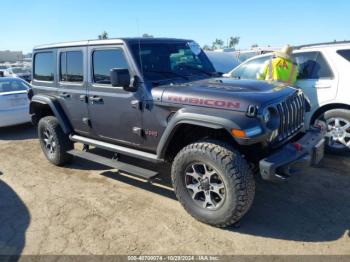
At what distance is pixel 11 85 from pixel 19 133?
1.44m

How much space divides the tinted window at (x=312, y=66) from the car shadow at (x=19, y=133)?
20.0ft

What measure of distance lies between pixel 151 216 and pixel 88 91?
6.59 ft

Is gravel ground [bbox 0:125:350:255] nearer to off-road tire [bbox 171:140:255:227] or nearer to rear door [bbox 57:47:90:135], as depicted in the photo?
off-road tire [bbox 171:140:255:227]

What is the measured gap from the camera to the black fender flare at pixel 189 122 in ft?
10.1

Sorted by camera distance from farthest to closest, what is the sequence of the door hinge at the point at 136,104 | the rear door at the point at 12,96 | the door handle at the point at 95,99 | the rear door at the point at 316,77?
the rear door at the point at 12,96 < the rear door at the point at 316,77 < the door handle at the point at 95,99 < the door hinge at the point at 136,104

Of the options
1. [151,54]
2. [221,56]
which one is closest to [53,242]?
[151,54]

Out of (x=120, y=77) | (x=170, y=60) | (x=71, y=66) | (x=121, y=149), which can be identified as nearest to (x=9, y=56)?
(x=71, y=66)

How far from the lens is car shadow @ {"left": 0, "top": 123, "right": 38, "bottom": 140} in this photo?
764 centimetres

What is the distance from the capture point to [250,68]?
247 inches

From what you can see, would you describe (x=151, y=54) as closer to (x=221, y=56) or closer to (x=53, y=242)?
(x=53, y=242)

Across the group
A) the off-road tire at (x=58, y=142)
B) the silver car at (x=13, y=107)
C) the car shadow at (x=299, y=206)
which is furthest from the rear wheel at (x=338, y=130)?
the silver car at (x=13, y=107)

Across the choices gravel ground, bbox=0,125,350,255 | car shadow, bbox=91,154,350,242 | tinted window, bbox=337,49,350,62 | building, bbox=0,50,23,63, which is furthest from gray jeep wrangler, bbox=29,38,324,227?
building, bbox=0,50,23,63

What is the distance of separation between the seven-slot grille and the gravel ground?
915mm

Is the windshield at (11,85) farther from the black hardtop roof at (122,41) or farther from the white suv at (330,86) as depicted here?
the white suv at (330,86)
